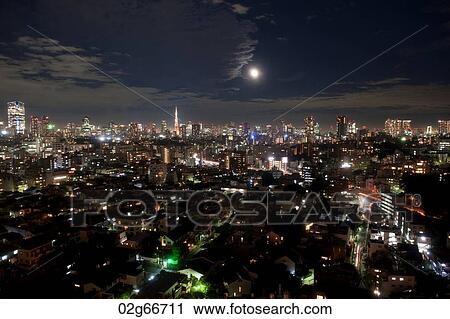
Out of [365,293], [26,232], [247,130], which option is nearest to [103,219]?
[26,232]

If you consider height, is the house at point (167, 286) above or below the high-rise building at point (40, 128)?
below

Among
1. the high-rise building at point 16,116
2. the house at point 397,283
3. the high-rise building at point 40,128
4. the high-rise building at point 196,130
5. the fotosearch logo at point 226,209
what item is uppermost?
the high-rise building at point 196,130

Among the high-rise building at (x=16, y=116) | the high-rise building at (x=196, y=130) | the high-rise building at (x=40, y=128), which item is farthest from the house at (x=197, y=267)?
the high-rise building at (x=196, y=130)

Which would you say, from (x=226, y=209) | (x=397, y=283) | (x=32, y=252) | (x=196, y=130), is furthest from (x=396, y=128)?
(x=32, y=252)

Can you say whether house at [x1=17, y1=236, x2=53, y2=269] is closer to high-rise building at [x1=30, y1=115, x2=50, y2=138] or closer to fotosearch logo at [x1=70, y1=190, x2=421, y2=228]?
fotosearch logo at [x1=70, y1=190, x2=421, y2=228]

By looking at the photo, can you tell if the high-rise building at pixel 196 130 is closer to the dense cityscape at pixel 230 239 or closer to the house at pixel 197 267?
the dense cityscape at pixel 230 239

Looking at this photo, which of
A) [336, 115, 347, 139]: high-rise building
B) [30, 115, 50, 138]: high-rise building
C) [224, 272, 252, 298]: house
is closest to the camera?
[224, 272, 252, 298]: house

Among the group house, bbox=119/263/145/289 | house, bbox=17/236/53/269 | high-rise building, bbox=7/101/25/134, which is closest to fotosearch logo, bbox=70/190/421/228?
house, bbox=17/236/53/269
